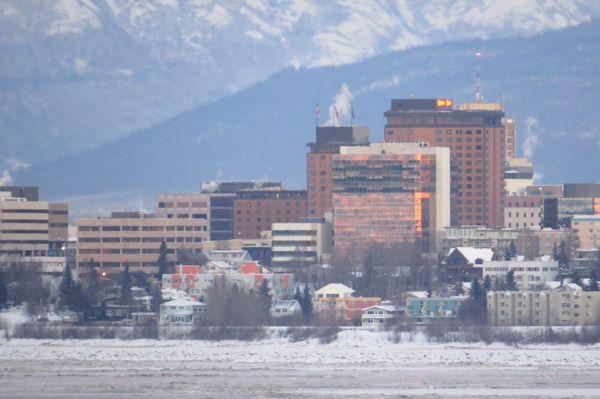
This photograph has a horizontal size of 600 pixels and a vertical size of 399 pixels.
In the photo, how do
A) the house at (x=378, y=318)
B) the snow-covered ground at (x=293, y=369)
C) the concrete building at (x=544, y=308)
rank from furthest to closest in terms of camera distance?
the house at (x=378, y=318) < the concrete building at (x=544, y=308) < the snow-covered ground at (x=293, y=369)

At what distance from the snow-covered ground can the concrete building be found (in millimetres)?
14276

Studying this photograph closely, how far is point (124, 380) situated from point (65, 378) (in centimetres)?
316

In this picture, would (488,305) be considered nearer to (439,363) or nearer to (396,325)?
(396,325)

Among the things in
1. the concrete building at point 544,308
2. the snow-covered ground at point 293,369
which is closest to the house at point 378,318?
Result: the concrete building at point 544,308

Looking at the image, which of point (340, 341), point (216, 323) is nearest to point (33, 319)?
point (216, 323)

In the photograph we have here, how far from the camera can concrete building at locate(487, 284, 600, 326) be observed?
632ft

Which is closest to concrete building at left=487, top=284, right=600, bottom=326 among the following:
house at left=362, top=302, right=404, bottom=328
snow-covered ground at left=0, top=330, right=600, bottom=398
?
house at left=362, top=302, right=404, bottom=328

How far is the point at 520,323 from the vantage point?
19250 cm

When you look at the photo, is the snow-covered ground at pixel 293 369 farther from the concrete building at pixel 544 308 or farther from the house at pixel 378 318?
the concrete building at pixel 544 308

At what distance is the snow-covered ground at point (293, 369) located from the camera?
455 feet

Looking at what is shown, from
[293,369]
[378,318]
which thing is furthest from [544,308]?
[293,369]

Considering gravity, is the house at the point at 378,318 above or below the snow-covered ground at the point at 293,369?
above

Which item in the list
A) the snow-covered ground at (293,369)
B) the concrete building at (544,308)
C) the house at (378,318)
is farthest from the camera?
the house at (378,318)

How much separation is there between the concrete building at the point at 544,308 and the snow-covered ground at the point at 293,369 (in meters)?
14.3
